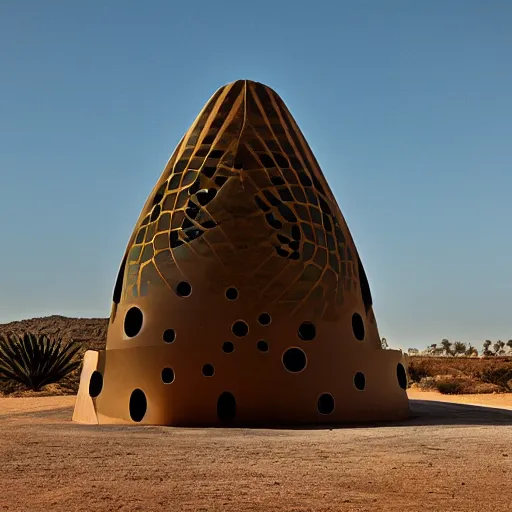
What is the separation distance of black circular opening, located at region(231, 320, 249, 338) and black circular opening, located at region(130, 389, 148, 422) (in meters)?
2.25

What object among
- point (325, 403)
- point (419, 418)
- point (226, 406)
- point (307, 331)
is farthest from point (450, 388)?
point (226, 406)

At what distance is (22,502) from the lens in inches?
238

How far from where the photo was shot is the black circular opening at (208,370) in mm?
13930

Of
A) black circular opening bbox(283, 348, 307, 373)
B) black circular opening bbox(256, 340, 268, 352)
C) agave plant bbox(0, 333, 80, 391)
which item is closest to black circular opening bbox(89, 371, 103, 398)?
black circular opening bbox(256, 340, 268, 352)

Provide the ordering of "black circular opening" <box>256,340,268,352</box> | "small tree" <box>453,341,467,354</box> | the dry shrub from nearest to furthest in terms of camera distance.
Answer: "black circular opening" <box>256,340,268,352</box>
the dry shrub
"small tree" <box>453,341,467,354</box>

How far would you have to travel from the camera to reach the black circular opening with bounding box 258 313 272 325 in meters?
14.3

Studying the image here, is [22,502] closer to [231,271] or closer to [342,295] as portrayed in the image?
[231,271]

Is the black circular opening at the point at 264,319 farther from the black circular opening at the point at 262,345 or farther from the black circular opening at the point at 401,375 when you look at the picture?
the black circular opening at the point at 401,375

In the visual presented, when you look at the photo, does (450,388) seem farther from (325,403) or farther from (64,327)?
(64,327)

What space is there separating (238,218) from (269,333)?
256cm

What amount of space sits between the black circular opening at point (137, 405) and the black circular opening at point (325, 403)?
3.53 meters

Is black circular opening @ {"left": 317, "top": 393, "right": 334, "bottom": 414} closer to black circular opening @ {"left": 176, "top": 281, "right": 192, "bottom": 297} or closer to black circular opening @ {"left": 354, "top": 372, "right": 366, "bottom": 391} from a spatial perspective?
black circular opening @ {"left": 354, "top": 372, "right": 366, "bottom": 391}

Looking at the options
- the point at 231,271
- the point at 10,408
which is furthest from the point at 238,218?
the point at 10,408

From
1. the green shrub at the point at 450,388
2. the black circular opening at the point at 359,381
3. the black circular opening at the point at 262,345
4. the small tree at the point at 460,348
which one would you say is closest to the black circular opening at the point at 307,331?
the black circular opening at the point at 262,345
